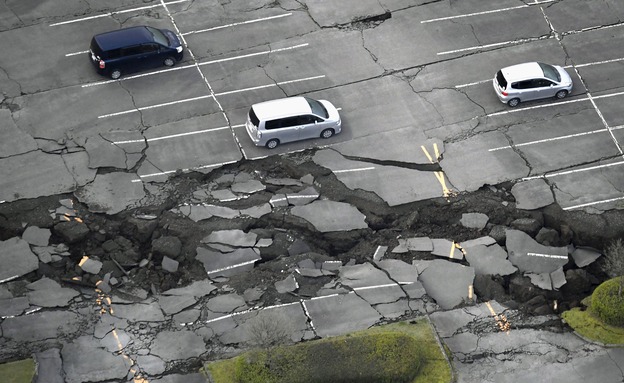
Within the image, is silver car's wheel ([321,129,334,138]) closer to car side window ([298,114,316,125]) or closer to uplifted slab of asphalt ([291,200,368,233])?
car side window ([298,114,316,125])

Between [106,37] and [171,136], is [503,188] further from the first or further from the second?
[106,37]

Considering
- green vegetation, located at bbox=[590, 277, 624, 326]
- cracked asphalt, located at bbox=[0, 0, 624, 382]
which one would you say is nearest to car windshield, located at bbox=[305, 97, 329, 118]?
cracked asphalt, located at bbox=[0, 0, 624, 382]

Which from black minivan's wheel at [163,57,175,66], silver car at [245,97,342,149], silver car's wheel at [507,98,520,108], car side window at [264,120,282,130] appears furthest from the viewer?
black minivan's wheel at [163,57,175,66]

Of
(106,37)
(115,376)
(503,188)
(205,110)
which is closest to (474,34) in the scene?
(503,188)

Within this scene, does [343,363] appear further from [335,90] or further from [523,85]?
[523,85]

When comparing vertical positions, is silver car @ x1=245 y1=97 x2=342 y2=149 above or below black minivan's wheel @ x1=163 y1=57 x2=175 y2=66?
above

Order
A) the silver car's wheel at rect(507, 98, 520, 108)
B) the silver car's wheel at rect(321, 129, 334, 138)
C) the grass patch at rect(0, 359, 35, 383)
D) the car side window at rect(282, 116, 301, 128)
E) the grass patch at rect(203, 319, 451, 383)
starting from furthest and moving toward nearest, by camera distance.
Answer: the silver car's wheel at rect(507, 98, 520, 108)
the silver car's wheel at rect(321, 129, 334, 138)
the car side window at rect(282, 116, 301, 128)
the grass patch at rect(203, 319, 451, 383)
the grass patch at rect(0, 359, 35, 383)

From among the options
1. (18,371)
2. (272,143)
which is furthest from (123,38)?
(18,371)
